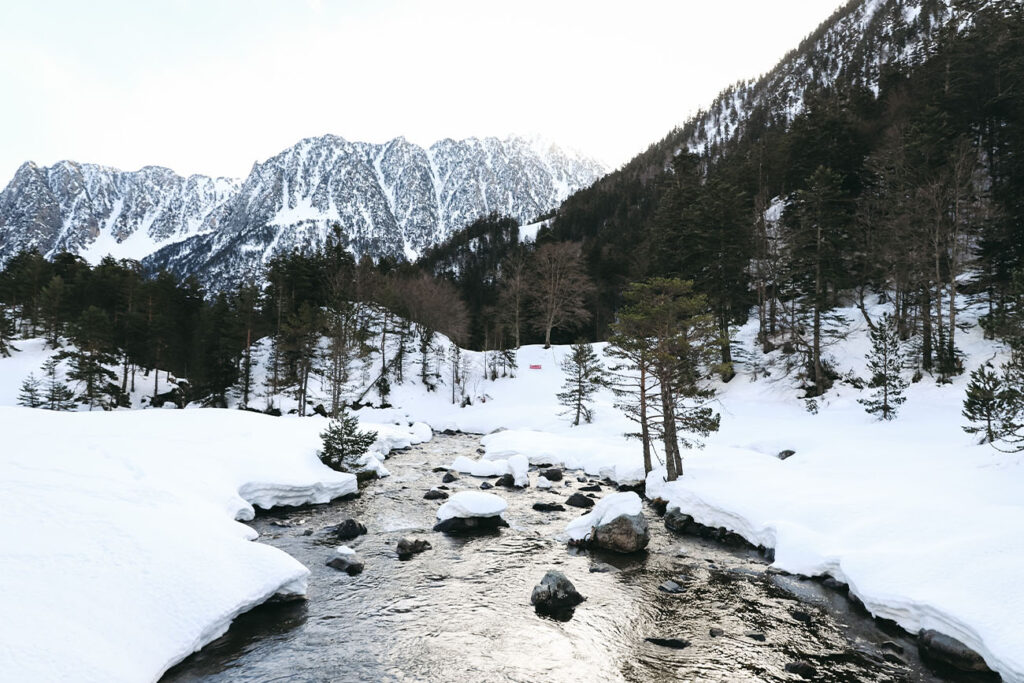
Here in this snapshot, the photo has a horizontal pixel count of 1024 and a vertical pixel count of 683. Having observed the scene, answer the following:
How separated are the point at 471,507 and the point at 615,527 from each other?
17.4ft

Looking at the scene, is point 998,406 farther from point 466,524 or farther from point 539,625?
point 466,524

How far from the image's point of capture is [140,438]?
18.9 m

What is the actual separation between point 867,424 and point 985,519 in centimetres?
1549

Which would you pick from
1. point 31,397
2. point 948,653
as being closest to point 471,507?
point 948,653

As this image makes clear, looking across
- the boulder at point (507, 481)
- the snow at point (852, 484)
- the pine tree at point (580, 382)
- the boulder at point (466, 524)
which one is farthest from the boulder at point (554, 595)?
the pine tree at point (580, 382)

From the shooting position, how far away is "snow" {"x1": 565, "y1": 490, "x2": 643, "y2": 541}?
51.0 feet

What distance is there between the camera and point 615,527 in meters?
→ 15.1

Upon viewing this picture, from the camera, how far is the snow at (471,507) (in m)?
16.9

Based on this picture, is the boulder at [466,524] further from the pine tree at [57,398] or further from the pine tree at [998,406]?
the pine tree at [57,398]

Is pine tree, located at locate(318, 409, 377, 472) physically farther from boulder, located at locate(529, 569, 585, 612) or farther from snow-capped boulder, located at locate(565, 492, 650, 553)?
boulder, located at locate(529, 569, 585, 612)

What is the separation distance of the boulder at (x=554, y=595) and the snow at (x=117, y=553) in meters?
5.91

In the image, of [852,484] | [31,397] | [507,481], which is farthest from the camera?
[31,397]

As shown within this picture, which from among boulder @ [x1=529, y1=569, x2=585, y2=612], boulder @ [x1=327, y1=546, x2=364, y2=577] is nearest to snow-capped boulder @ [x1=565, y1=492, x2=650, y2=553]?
boulder @ [x1=529, y1=569, x2=585, y2=612]

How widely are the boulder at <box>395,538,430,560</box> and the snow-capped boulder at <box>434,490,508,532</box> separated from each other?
1857mm
